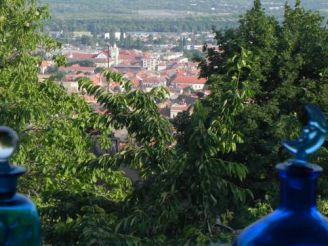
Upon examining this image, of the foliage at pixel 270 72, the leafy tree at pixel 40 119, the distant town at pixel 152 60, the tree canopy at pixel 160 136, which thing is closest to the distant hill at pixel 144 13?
the distant town at pixel 152 60

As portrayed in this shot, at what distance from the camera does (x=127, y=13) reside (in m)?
104

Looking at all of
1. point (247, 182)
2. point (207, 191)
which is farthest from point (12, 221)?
point (247, 182)

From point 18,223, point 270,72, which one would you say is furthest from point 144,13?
point 18,223

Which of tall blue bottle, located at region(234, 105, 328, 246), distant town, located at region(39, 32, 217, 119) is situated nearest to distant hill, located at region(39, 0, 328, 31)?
distant town, located at region(39, 32, 217, 119)

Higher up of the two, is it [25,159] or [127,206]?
[127,206]

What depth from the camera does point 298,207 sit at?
922 millimetres

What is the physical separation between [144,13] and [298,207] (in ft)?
352

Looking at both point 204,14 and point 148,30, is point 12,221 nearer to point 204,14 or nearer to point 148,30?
point 148,30

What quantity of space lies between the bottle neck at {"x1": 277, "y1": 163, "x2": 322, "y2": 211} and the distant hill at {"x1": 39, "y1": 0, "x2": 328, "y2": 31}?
76.9 metres

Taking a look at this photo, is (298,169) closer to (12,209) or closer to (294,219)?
(294,219)

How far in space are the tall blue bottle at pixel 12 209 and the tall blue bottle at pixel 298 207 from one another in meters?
0.25

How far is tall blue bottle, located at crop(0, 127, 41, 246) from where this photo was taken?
97 cm

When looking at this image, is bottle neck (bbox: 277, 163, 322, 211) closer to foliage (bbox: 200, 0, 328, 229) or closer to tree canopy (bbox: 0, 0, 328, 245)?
tree canopy (bbox: 0, 0, 328, 245)

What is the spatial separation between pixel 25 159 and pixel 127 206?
3.30 m
